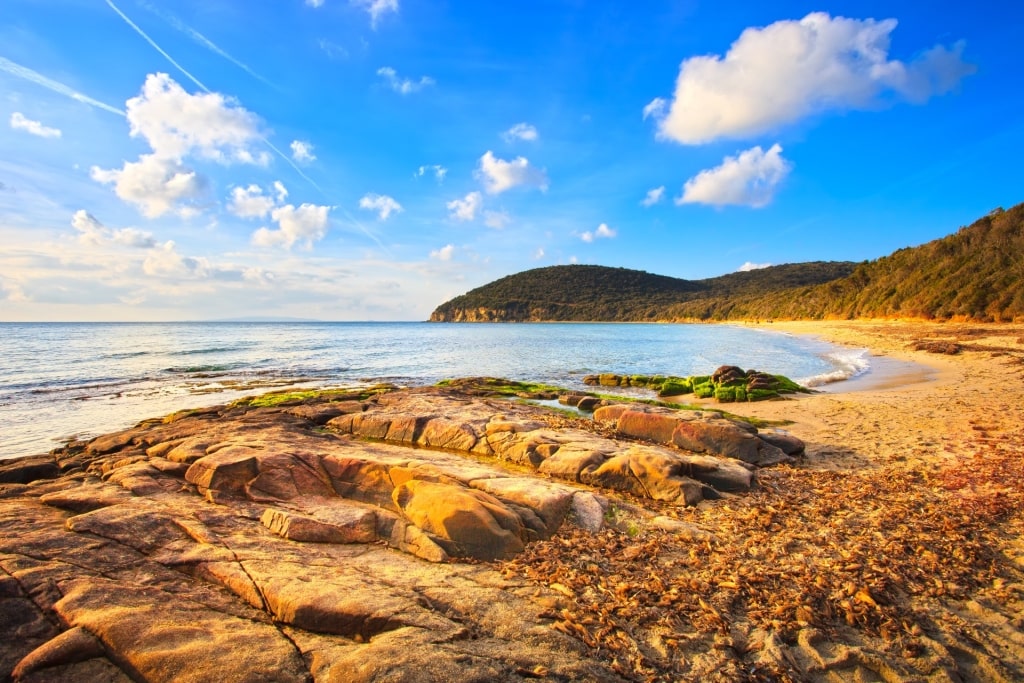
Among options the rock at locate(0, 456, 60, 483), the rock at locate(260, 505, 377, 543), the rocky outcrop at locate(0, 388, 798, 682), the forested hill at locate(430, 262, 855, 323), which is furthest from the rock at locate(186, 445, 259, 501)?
the forested hill at locate(430, 262, 855, 323)

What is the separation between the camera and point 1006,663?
4.57 metres

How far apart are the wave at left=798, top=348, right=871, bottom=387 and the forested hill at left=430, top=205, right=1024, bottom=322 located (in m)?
18.6

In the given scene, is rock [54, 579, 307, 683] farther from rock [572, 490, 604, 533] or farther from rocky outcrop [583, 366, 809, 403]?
rocky outcrop [583, 366, 809, 403]

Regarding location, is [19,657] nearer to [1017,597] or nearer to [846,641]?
[846,641]

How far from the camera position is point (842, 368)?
30.0 meters

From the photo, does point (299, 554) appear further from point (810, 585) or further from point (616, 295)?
point (616, 295)

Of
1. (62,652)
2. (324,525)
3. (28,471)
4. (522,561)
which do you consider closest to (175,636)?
(62,652)

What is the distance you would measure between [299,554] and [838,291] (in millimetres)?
102836

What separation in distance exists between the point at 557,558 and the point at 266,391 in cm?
2287

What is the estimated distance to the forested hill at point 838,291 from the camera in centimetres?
4781

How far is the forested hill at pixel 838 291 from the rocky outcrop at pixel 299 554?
54028 millimetres

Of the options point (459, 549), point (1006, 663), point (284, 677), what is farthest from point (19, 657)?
point (1006, 663)

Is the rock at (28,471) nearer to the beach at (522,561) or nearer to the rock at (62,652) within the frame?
the beach at (522,561)

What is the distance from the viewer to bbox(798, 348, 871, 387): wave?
25406mm
